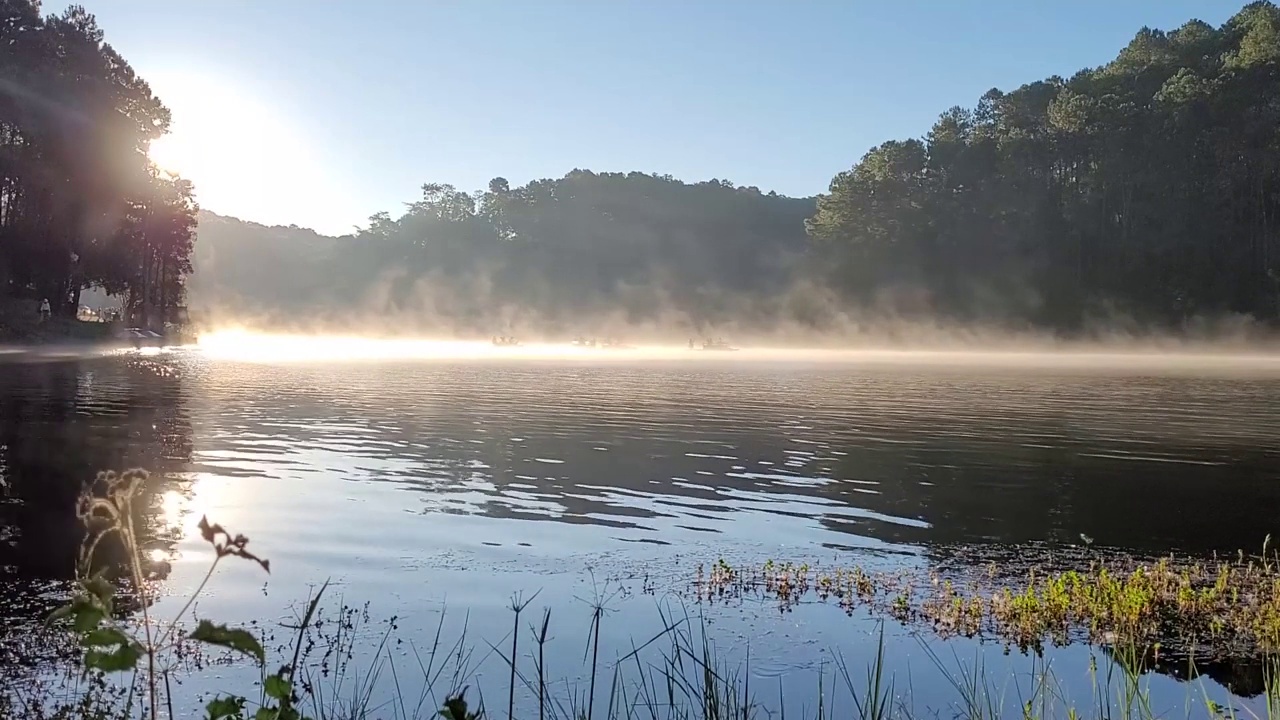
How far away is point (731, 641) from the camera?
348 inches

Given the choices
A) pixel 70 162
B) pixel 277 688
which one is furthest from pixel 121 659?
pixel 70 162

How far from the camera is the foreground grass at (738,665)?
6.71 meters

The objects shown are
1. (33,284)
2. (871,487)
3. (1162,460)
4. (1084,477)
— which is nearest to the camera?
(871,487)

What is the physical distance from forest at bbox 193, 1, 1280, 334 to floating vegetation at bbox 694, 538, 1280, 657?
291 ft

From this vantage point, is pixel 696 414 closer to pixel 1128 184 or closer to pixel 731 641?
pixel 731 641

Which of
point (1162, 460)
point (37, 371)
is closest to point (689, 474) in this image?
point (1162, 460)

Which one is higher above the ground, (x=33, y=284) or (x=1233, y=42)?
(x=1233, y=42)

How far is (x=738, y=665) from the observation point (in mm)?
8102

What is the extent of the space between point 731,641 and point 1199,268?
93211 mm

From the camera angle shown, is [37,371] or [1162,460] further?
[37,371]

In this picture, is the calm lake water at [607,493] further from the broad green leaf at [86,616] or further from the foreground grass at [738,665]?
the broad green leaf at [86,616]

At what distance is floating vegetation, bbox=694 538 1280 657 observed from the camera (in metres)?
9.01

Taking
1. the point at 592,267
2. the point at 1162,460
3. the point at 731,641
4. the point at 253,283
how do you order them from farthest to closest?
the point at 253,283
the point at 592,267
the point at 1162,460
the point at 731,641

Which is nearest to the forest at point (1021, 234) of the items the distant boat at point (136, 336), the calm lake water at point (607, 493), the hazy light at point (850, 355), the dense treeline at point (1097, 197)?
the dense treeline at point (1097, 197)
